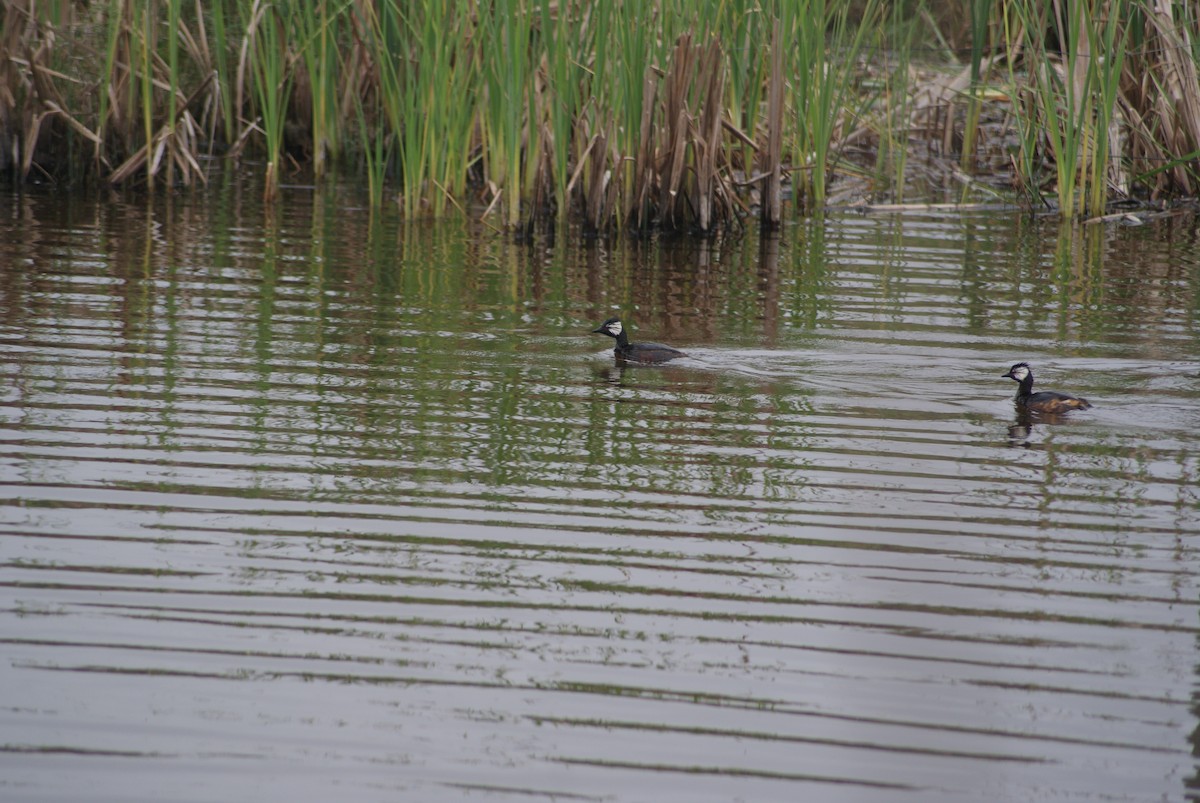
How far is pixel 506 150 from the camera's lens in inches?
530

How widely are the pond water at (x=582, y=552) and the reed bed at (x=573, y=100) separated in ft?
8.76

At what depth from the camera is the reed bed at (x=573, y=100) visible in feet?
42.9

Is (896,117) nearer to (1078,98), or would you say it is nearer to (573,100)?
(1078,98)

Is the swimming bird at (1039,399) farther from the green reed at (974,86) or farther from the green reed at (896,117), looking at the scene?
the green reed at (974,86)

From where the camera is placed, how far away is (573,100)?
1320cm

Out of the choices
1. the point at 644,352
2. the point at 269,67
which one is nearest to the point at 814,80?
the point at 269,67

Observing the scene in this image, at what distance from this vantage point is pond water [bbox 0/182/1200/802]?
13.8 ft

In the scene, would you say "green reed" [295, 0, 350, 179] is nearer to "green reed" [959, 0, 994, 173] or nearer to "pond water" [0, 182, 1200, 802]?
"pond water" [0, 182, 1200, 802]

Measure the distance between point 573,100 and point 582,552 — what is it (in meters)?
8.17

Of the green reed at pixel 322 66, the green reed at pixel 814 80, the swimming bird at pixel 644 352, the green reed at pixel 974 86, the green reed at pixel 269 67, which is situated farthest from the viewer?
the green reed at pixel 974 86

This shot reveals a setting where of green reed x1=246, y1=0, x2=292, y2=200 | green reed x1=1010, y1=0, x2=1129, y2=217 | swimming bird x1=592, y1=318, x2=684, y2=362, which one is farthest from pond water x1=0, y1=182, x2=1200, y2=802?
green reed x1=246, y1=0, x2=292, y2=200

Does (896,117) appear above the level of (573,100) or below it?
above

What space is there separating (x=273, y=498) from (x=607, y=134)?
24.5 ft

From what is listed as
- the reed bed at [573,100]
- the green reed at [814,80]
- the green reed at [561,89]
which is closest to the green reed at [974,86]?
the reed bed at [573,100]
